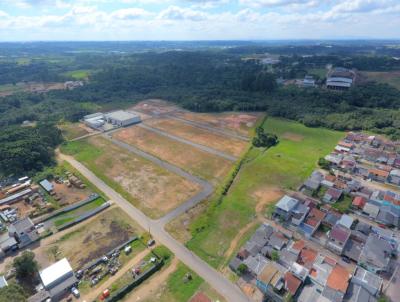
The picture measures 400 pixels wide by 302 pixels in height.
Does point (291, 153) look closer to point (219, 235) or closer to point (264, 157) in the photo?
point (264, 157)

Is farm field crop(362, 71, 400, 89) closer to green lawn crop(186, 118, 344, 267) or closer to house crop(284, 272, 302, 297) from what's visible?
green lawn crop(186, 118, 344, 267)

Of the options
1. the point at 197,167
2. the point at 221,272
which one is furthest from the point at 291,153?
the point at 221,272

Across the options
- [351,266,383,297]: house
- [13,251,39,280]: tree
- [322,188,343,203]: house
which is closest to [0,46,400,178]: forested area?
[13,251,39,280]: tree

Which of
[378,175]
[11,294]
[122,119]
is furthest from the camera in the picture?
[122,119]

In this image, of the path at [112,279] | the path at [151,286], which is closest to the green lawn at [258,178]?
the path at [151,286]

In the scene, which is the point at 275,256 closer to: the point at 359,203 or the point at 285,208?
the point at 285,208

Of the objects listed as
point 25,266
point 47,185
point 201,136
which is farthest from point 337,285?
point 47,185
